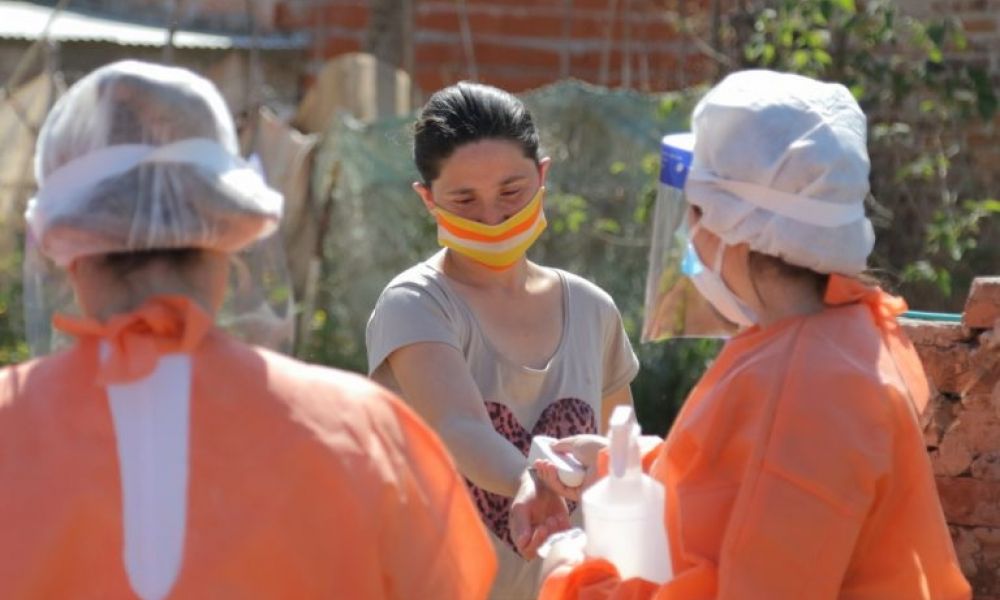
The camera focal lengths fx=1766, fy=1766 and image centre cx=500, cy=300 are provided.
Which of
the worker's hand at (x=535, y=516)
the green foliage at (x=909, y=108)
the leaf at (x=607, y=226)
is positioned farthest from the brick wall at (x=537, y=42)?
the worker's hand at (x=535, y=516)

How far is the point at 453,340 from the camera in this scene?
3.62 metres

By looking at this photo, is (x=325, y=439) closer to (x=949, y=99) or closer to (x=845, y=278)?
(x=845, y=278)

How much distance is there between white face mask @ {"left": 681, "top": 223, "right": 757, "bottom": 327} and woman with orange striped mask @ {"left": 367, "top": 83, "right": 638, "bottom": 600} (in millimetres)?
770

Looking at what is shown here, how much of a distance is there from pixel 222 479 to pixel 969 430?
2608 millimetres

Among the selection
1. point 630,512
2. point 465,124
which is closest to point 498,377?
point 465,124

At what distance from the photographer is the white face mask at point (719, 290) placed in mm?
2809

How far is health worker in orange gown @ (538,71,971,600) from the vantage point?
256 centimetres

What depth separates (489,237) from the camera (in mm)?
3732

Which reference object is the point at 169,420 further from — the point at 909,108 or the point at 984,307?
the point at 909,108

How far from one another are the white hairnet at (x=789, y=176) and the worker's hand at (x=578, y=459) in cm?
60

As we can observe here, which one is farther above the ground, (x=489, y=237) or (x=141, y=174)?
(x=141, y=174)

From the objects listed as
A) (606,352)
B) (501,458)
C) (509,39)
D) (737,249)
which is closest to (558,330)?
(606,352)

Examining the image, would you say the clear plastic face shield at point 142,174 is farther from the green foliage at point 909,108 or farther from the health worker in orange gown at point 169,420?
the green foliage at point 909,108

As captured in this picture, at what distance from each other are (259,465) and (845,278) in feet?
3.22
